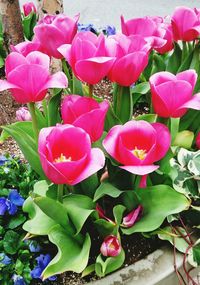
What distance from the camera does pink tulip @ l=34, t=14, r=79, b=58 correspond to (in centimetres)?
111

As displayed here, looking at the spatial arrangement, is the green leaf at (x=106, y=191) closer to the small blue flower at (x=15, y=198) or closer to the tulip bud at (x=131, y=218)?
the tulip bud at (x=131, y=218)

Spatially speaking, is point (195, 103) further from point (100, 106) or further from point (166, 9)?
point (166, 9)

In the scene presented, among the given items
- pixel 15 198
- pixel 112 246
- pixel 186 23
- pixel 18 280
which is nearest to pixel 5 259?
pixel 18 280

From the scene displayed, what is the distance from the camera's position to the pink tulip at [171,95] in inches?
38.6

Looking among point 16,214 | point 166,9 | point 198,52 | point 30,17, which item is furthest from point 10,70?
point 166,9

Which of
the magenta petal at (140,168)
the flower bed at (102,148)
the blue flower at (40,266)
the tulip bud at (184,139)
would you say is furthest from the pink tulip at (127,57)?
the blue flower at (40,266)

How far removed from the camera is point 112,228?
1113 mm

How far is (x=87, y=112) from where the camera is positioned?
100cm

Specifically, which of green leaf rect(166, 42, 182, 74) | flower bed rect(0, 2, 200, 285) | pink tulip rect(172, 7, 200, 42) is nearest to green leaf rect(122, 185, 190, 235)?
flower bed rect(0, 2, 200, 285)

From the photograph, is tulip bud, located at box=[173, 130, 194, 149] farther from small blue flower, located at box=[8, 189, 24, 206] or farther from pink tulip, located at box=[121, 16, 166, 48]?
small blue flower, located at box=[8, 189, 24, 206]

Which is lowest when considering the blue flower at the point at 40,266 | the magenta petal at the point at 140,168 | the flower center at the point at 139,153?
the blue flower at the point at 40,266

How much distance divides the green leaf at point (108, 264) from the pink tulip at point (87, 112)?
297 mm

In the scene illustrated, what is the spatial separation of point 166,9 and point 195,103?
3.59 m

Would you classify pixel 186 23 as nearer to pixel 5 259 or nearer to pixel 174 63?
pixel 174 63
